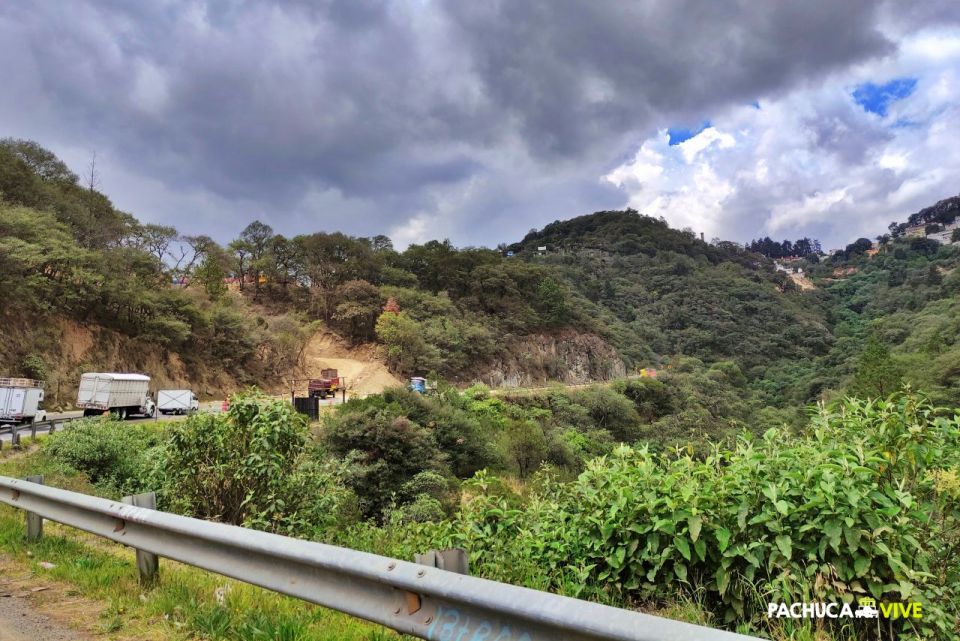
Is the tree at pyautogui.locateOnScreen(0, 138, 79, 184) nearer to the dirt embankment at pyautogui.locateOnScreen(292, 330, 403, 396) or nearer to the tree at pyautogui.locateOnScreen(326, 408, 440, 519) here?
the dirt embankment at pyautogui.locateOnScreen(292, 330, 403, 396)

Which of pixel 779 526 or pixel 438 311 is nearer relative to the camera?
pixel 779 526

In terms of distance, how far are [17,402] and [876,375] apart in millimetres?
44162

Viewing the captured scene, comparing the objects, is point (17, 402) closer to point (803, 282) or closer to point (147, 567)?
point (147, 567)

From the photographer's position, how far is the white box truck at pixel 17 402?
20.3 metres

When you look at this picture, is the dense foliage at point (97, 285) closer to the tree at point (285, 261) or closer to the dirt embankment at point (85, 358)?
the dirt embankment at point (85, 358)

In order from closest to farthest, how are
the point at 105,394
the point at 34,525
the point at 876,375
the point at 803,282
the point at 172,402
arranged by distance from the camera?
the point at 34,525, the point at 105,394, the point at 172,402, the point at 876,375, the point at 803,282

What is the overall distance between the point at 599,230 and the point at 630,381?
264 ft

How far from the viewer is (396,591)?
2.14 meters

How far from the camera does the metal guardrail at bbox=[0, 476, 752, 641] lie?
1.56 metres

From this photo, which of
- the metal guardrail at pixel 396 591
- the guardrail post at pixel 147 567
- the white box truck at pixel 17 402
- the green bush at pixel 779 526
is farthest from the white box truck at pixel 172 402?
the green bush at pixel 779 526

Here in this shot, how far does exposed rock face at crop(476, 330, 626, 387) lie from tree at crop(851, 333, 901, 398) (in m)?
28.7

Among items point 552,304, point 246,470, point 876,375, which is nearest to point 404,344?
point 552,304

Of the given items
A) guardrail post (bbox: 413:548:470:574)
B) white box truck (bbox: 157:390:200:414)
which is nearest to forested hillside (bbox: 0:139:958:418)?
white box truck (bbox: 157:390:200:414)

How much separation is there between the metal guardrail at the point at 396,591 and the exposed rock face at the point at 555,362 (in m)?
50.2
